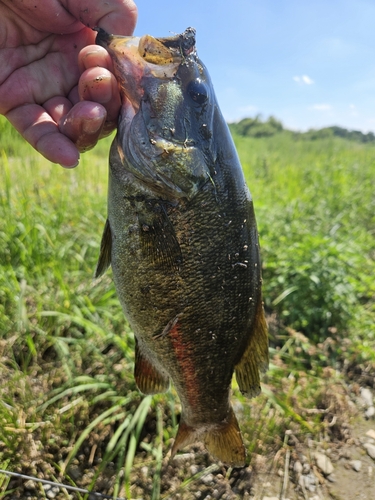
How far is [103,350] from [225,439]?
155 cm

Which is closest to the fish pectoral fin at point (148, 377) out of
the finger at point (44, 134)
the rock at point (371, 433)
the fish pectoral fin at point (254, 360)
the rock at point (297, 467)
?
the fish pectoral fin at point (254, 360)

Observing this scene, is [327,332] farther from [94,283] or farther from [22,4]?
→ [22,4]

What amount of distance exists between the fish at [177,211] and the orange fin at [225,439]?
1.42 ft

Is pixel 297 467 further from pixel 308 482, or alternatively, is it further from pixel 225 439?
pixel 225 439

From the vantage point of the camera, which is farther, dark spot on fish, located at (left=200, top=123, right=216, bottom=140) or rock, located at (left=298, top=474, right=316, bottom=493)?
rock, located at (left=298, top=474, right=316, bottom=493)

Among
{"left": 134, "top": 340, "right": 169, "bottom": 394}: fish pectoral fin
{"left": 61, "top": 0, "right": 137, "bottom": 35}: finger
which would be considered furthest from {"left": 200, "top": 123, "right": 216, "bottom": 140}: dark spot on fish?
{"left": 134, "top": 340, "right": 169, "bottom": 394}: fish pectoral fin

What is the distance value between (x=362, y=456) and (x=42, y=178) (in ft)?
15.8

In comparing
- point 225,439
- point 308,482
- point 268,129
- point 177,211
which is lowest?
point 308,482

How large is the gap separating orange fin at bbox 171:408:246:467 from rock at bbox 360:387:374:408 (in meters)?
2.07

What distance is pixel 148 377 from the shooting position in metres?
1.93

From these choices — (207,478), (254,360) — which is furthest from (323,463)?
(254,360)

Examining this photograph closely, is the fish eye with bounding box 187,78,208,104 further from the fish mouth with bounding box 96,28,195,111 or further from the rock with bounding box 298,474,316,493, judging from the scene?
the rock with bounding box 298,474,316,493

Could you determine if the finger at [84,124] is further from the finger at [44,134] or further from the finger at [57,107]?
the finger at [57,107]

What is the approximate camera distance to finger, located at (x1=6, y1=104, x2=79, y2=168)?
168 centimetres
